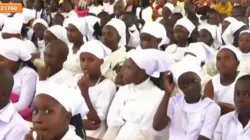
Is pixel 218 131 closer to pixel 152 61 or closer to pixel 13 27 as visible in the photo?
pixel 152 61

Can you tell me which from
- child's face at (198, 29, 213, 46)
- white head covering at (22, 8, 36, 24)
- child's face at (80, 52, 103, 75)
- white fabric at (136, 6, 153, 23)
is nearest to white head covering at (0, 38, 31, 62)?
child's face at (80, 52, 103, 75)

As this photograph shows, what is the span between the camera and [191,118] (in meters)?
3.36

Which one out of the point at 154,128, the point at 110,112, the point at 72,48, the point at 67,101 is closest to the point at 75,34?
the point at 72,48

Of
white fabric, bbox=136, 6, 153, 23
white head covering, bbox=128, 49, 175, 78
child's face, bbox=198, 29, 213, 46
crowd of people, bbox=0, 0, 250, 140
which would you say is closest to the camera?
crowd of people, bbox=0, 0, 250, 140

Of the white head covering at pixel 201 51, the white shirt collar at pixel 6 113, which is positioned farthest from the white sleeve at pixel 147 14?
the white shirt collar at pixel 6 113

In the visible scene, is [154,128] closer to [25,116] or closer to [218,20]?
[25,116]

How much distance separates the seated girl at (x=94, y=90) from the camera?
12.4 ft

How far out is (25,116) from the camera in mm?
3641

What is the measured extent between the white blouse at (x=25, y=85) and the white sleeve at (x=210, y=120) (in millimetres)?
1396

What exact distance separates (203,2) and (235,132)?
770 cm

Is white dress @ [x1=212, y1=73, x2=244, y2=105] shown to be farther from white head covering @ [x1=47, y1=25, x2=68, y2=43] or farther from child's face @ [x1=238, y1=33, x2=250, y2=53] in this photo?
white head covering @ [x1=47, y1=25, x2=68, y2=43]

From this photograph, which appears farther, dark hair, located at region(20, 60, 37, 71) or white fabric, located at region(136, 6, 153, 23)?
white fabric, located at region(136, 6, 153, 23)

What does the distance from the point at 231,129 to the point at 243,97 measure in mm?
243

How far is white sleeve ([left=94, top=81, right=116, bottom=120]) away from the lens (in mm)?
3863
